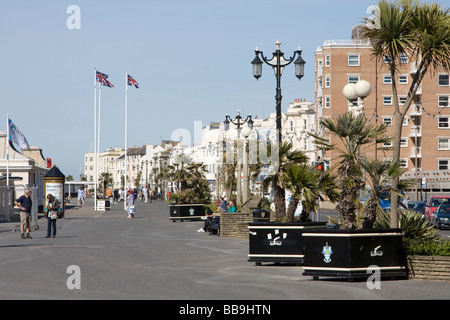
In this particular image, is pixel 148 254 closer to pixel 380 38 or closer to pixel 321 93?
pixel 380 38

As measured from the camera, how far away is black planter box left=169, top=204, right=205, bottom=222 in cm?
4188

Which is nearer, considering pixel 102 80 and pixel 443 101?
pixel 102 80

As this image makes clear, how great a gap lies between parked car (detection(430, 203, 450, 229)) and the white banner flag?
1186 inches

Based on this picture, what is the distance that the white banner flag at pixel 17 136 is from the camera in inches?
2087

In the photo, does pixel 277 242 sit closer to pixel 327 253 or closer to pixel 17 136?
pixel 327 253

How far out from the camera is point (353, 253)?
44.1 feet

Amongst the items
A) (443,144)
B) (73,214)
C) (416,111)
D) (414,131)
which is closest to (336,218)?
(73,214)

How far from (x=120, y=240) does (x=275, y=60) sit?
327 inches

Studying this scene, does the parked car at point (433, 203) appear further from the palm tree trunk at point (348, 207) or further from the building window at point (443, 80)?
the building window at point (443, 80)

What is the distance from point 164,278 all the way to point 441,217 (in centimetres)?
2724

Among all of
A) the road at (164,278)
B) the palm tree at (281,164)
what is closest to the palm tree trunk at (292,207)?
the road at (164,278)

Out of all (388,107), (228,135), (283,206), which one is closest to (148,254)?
(283,206)

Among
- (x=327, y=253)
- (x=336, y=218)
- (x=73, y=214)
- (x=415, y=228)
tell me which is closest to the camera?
(x=327, y=253)
